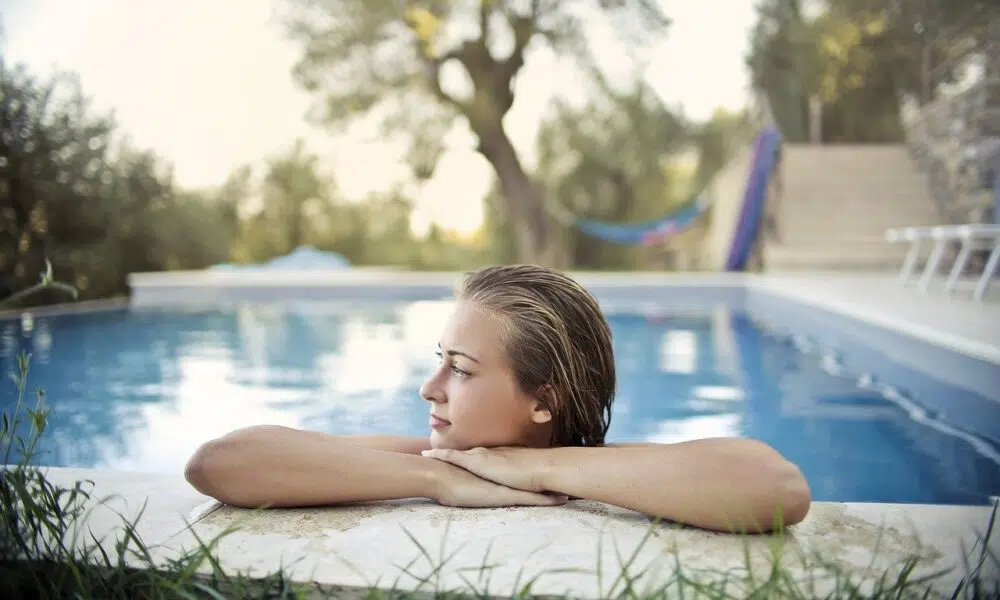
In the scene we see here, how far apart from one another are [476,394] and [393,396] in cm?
227

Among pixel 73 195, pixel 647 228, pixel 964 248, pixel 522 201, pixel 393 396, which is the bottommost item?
pixel 393 396

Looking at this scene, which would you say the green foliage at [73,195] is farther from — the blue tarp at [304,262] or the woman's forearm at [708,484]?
the blue tarp at [304,262]

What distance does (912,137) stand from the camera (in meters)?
11.0

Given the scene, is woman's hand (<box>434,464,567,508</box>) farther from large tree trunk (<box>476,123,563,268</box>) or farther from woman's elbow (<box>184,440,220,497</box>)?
large tree trunk (<box>476,123,563,268</box>)

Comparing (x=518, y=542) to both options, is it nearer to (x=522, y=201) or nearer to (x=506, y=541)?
(x=506, y=541)

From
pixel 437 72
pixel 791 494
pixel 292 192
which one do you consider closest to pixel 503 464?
Result: pixel 791 494

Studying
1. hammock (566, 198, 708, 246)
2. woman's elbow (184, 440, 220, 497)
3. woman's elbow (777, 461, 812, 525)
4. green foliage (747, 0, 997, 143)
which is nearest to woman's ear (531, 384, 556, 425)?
woman's elbow (777, 461, 812, 525)

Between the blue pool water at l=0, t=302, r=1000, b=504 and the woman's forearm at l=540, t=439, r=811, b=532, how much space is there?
1.11 metres

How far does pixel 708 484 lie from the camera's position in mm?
1229

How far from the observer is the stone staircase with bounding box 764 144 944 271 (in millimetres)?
10008

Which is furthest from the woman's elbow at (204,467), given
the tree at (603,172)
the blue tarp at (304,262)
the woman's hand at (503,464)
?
the tree at (603,172)

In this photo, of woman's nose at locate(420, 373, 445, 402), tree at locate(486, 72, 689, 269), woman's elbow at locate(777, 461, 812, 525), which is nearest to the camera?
woman's elbow at locate(777, 461, 812, 525)

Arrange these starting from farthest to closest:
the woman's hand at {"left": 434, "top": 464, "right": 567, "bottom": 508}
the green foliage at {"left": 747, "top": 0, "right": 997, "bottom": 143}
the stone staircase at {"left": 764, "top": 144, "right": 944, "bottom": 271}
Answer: the stone staircase at {"left": 764, "top": 144, "right": 944, "bottom": 271} → the green foliage at {"left": 747, "top": 0, "right": 997, "bottom": 143} → the woman's hand at {"left": 434, "top": 464, "right": 567, "bottom": 508}

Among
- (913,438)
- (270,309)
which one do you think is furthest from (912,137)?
(913,438)
